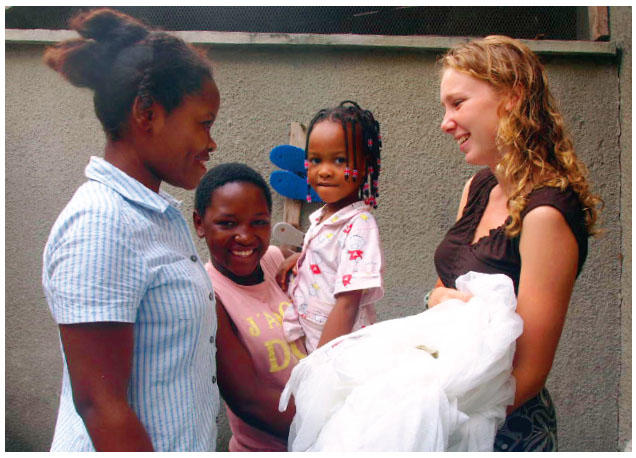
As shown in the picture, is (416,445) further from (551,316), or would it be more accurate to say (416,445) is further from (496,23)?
(496,23)

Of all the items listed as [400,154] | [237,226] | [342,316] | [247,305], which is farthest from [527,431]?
[400,154]

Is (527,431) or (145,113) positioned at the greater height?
(145,113)

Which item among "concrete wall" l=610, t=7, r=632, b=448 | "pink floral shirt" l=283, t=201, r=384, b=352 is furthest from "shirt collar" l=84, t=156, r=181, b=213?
"concrete wall" l=610, t=7, r=632, b=448

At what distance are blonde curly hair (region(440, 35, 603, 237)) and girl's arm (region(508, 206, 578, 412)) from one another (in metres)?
0.11

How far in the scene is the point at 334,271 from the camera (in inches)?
71.7

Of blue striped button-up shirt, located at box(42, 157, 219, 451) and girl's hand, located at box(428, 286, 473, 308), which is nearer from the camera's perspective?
blue striped button-up shirt, located at box(42, 157, 219, 451)

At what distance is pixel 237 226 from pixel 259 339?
0.37m

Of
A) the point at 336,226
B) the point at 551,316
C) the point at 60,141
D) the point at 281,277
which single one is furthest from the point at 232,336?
the point at 60,141

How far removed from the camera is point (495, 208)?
1.52 meters

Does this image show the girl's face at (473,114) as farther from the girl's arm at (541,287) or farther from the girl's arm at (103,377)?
the girl's arm at (103,377)

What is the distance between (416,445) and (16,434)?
279cm

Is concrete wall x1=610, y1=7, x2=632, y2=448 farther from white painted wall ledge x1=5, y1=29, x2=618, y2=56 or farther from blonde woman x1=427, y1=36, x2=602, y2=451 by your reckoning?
blonde woman x1=427, y1=36, x2=602, y2=451

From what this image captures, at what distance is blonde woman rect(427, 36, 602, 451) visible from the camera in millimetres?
1243

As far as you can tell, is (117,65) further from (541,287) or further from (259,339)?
(541,287)
